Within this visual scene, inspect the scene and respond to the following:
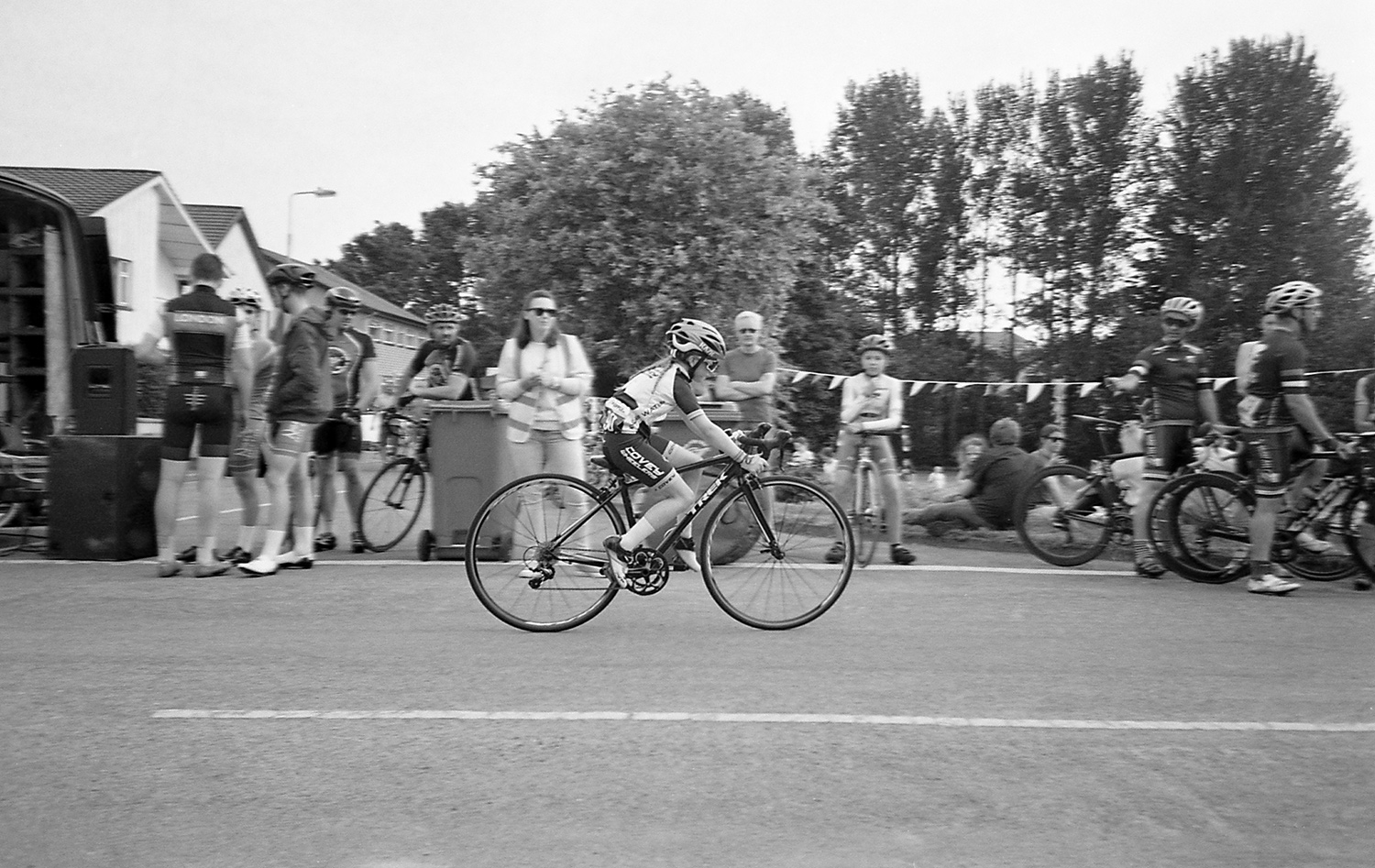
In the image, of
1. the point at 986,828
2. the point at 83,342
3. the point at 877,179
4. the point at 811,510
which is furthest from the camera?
the point at 877,179

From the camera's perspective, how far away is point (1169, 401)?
30.3 ft

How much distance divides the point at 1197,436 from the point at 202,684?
271 inches

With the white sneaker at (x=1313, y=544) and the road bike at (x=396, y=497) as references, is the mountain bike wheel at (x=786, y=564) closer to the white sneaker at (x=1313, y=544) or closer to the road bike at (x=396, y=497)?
the white sneaker at (x=1313, y=544)

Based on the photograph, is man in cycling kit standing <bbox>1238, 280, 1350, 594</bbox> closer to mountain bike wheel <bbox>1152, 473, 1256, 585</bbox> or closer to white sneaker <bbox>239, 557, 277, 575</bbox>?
mountain bike wheel <bbox>1152, 473, 1256, 585</bbox>

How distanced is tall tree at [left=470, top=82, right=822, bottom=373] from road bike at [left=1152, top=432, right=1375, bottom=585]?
98.8 ft

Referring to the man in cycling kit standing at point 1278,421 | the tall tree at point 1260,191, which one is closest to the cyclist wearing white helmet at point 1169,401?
the man in cycling kit standing at point 1278,421

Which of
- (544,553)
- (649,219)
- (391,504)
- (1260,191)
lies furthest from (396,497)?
(1260,191)

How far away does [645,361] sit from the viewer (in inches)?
1603

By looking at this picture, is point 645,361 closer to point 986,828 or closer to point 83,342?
point 83,342

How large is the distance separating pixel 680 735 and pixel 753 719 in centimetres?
36

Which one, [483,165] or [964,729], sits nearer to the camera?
[964,729]

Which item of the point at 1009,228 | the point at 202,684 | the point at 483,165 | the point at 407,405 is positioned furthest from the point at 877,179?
the point at 202,684

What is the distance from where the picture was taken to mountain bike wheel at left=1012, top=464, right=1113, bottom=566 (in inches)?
380

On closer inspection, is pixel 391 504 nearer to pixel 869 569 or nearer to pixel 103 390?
pixel 103 390
